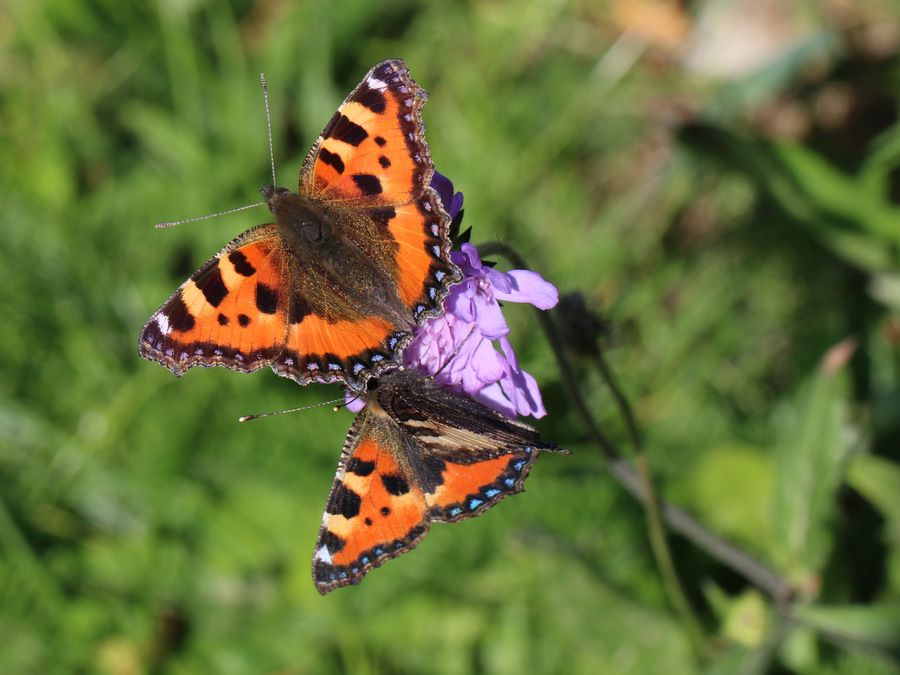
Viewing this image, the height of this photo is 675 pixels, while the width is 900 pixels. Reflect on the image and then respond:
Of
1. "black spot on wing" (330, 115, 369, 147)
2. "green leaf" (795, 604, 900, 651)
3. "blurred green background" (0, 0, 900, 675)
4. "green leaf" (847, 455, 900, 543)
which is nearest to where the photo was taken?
"black spot on wing" (330, 115, 369, 147)

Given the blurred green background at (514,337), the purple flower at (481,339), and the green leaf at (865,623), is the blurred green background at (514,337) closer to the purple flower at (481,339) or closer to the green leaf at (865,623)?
the green leaf at (865,623)

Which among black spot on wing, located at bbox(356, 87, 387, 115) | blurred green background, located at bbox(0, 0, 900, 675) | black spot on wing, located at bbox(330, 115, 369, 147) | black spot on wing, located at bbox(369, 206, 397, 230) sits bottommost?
blurred green background, located at bbox(0, 0, 900, 675)

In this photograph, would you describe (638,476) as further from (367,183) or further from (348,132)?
(348,132)

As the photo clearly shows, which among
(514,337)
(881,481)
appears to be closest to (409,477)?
(514,337)

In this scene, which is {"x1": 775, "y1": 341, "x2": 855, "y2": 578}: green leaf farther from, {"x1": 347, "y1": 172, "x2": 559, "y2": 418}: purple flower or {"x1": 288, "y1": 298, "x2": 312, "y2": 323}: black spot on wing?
{"x1": 288, "y1": 298, "x2": 312, "y2": 323}: black spot on wing

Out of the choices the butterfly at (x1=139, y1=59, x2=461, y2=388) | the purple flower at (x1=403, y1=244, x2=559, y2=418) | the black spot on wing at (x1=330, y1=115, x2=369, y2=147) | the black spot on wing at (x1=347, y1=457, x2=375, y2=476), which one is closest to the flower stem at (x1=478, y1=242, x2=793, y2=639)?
the purple flower at (x1=403, y1=244, x2=559, y2=418)

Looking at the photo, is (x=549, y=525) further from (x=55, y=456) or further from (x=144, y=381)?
(x=55, y=456)

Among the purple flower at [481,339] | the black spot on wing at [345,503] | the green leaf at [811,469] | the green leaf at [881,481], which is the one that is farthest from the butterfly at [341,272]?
the green leaf at [881,481]
